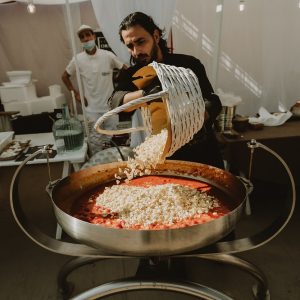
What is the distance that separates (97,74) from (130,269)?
9.15 ft

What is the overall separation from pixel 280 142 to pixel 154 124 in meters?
1.82

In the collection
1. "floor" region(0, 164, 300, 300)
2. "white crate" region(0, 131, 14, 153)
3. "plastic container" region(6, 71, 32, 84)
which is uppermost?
"plastic container" region(6, 71, 32, 84)

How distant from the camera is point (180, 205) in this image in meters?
1.27

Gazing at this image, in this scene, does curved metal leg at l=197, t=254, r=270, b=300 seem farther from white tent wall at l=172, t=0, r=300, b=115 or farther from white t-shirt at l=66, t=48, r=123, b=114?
white t-shirt at l=66, t=48, r=123, b=114

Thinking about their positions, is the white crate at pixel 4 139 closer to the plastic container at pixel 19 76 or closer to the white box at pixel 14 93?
the white box at pixel 14 93

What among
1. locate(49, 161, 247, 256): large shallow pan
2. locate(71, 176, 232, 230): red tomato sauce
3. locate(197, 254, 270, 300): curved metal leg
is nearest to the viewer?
locate(49, 161, 247, 256): large shallow pan

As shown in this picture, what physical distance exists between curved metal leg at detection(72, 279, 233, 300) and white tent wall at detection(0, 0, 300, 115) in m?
3.01

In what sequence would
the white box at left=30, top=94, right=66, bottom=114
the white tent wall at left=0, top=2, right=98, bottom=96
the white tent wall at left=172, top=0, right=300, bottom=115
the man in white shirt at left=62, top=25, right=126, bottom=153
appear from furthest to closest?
the white tent wall at left=0, top=2, right=98, bottom=96 → the man in white shirt at left=62, top=25, right=126, bottom=153 → the white box at left=30, top=94, right=66, bottom=114 → the white tent wall at left=172, top=0, right=300, bottom=115

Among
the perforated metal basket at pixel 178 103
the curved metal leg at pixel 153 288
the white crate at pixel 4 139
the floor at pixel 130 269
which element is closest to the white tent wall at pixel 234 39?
the floor at pixel 130 269

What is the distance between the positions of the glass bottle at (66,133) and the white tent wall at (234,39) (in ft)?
6.85

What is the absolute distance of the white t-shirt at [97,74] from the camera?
4.04 meters

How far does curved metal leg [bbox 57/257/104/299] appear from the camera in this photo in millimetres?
1665

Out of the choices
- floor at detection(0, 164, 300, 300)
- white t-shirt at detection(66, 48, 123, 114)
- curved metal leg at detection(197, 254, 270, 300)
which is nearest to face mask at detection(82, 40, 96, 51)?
white t-shirt at detection(66, 48, 123, 114)

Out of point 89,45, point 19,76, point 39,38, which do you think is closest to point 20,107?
point 19,76
